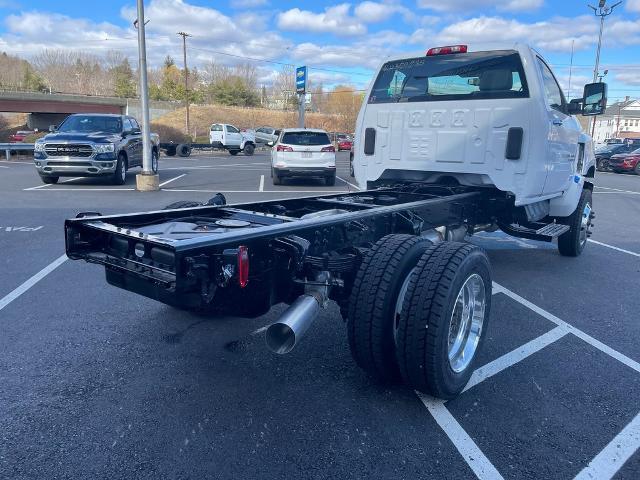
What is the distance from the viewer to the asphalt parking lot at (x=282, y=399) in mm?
2609

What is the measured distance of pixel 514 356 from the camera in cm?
393

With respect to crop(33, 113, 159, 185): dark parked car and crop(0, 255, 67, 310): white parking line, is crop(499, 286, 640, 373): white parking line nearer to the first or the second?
crop(0, 255, 67, 310): white parking line

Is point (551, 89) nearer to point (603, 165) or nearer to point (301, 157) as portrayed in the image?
point (301, 157)

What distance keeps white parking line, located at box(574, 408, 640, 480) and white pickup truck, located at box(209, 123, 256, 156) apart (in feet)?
109

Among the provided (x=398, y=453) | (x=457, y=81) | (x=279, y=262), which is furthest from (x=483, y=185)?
(x=398, y=453)

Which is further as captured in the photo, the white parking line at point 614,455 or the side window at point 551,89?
the side window at point 551,89

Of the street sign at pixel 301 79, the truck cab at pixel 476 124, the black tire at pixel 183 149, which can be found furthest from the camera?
the street sign at pixel 301 79

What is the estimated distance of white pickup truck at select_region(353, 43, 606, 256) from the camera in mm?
5352

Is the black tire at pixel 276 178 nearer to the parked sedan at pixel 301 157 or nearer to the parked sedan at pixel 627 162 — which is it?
the parked sedan at pixel 301 157

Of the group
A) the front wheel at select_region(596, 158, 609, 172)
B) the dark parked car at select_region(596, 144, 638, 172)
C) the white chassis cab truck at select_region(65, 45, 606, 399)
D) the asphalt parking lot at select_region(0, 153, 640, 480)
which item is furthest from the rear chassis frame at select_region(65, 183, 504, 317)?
the dark parked car at select_region(596, 144, 638, 172)

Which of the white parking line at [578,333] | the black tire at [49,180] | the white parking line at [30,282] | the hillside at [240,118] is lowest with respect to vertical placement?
the white parking line at [578,333]

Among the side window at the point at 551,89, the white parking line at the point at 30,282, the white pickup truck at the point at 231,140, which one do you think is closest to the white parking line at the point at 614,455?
the side window at the point at 551,89

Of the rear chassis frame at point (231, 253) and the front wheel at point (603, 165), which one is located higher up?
the rear chassis frame at point (231, 253)

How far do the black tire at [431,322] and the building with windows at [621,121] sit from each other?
124 metres
